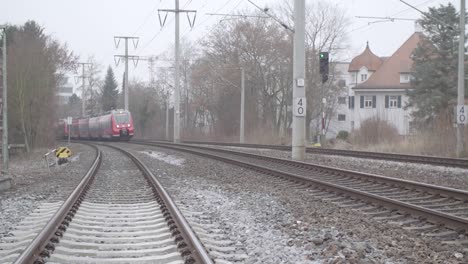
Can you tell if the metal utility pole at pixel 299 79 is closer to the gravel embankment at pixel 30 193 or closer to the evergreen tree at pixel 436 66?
the gravel embankment at pixel 30 193

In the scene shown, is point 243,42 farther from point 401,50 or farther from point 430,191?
point 430,191

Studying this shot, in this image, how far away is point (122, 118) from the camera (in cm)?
5400

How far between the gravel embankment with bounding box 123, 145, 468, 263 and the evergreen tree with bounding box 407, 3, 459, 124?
3697 centimetres

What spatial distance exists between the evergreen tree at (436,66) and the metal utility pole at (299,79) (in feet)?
90.9

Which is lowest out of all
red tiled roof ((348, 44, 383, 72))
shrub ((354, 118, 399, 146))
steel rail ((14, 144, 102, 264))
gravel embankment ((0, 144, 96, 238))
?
gravel embankment ((0, 144, 96, 238))

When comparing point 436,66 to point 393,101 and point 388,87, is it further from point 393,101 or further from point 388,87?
point 393,101

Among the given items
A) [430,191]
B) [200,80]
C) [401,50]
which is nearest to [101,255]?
[430,191]

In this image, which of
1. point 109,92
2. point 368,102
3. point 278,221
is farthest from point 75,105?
point 278,221

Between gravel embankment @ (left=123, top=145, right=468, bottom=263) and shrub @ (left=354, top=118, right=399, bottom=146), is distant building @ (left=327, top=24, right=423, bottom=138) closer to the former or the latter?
shrub @ (left=354, top=118, right=399, bottom=146)

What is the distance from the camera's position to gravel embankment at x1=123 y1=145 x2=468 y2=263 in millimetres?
6160

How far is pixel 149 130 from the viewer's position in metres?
85.5

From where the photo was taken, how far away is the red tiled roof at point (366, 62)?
95081 mm

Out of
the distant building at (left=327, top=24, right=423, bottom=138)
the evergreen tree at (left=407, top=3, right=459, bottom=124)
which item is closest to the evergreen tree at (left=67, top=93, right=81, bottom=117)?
the distant building at (left=327, top=24, right=423, bottom=138)

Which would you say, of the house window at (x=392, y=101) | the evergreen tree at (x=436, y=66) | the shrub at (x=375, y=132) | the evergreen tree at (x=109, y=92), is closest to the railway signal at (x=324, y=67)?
the shrub at (x=375, y=132)
